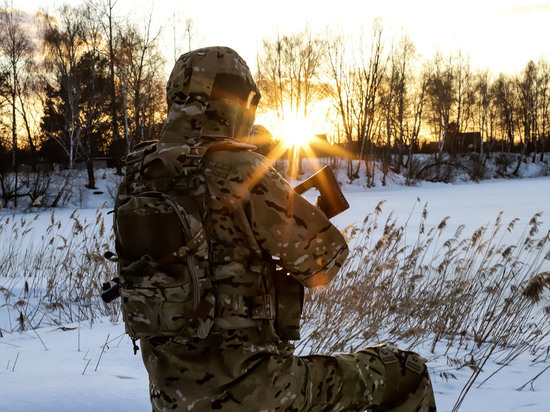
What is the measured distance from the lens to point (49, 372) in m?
2.68

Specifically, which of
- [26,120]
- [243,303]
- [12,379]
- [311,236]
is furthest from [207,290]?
[26,120]

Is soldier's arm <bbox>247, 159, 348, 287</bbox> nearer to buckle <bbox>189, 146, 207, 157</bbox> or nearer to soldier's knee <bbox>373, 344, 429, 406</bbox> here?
buckle <bbox>189, 146, 207, 157</bbox>

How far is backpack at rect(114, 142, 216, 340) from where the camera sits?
1398 mm

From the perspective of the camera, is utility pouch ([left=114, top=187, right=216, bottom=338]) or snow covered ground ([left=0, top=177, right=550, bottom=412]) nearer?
A: utility pouch ([left=114, top=187, right=216, bottom=338])

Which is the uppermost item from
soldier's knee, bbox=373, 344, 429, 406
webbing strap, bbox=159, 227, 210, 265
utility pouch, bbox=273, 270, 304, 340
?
webbing strap, bbox=159, 227, 210, 265

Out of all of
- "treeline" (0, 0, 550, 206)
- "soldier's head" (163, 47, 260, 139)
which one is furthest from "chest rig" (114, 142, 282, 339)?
"treeline" (0, 0, 550, 206)

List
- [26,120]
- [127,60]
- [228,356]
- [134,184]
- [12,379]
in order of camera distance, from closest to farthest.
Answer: [228,356]
[134,184]
[12,379]
[127,60]
[26,120]

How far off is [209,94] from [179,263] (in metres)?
0.55

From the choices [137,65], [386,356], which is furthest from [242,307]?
[137,65]

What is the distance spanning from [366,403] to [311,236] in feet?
1.93

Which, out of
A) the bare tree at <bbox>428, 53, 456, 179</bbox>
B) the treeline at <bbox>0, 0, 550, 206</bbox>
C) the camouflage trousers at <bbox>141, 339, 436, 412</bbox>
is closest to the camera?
the camouflage trousers at <bbox>141, 339, 436, 412</bbox>

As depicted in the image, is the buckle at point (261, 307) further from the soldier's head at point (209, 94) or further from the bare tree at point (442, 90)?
the bare tree at point (442, 90)

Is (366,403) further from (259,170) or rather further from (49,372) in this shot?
(49,372)

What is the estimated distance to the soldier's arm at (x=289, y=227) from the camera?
56.7 inches
